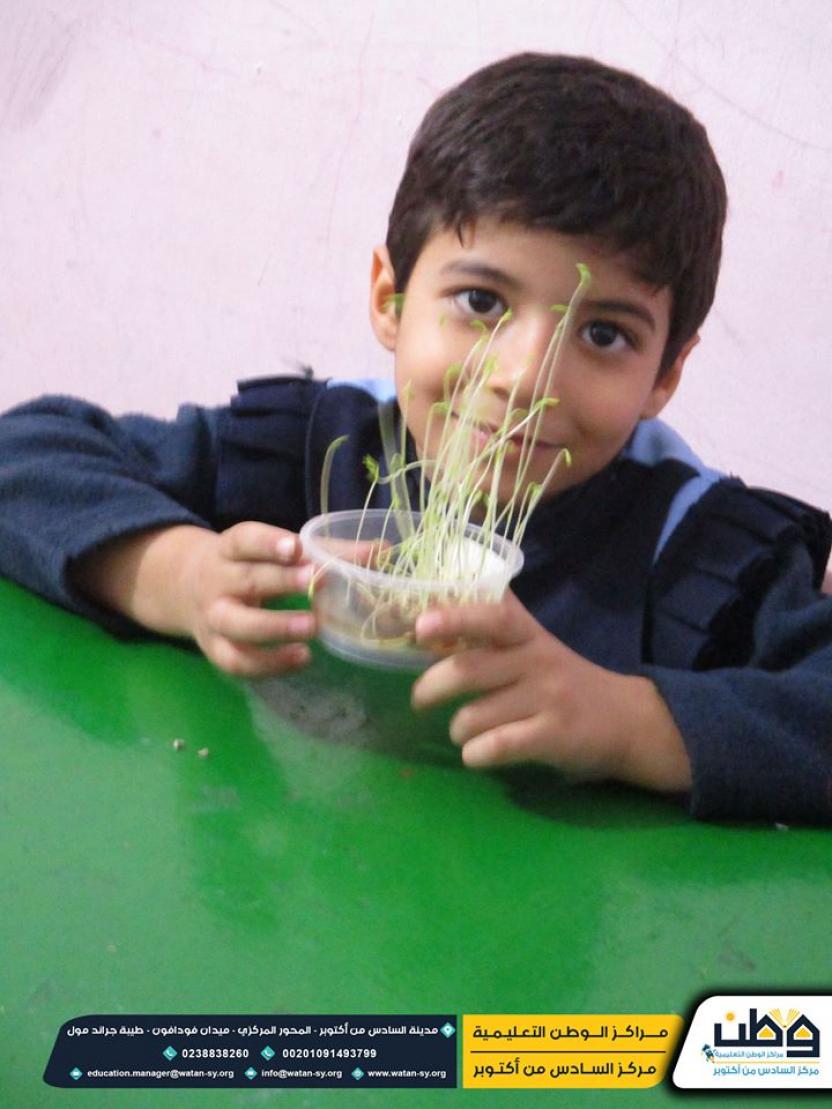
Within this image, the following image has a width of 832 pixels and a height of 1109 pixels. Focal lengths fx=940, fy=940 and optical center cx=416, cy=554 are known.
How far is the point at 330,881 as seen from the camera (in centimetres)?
52

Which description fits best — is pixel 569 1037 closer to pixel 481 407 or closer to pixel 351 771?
pixel 351 771

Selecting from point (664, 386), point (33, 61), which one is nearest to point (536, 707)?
point (664, 386)

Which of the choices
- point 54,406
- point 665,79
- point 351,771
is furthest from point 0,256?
point 351,771

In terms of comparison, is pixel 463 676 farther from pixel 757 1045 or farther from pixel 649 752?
pixel 757 1045

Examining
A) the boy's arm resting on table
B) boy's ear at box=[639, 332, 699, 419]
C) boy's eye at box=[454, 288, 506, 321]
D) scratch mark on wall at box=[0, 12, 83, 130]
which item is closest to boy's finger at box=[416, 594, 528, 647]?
the boy's arm resting on table

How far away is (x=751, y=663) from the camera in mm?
888

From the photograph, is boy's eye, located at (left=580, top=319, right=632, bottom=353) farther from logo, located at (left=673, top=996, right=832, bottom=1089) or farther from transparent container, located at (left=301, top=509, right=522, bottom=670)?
logo, located at (left=673, top=996, right=832, bottom=1089)

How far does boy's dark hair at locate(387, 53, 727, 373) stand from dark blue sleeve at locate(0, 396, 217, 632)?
313mm

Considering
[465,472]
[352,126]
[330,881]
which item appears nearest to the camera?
[330,881]

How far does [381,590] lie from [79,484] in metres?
0.37

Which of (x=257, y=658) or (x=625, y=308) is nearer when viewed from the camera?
(x=257, y=658)

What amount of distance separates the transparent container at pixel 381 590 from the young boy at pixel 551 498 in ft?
0.09

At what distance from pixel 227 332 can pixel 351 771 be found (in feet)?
4.30

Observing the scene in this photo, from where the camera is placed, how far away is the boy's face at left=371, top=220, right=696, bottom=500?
81cm
